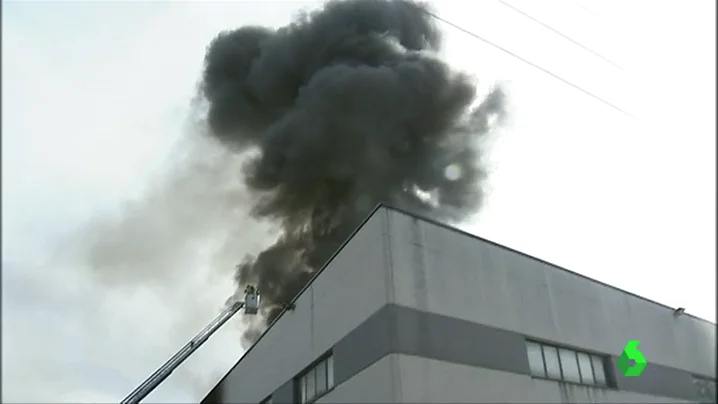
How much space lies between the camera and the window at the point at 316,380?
1052cm

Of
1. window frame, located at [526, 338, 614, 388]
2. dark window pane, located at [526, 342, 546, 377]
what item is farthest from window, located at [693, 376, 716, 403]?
dark window pane, located at [526, 342, 546, 377]

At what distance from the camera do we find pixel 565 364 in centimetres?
1052

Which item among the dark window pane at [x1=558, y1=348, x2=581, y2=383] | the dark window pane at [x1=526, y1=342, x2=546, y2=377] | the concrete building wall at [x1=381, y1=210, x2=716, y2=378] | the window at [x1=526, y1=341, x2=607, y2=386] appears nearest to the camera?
Result: the concrete building wall at [x1=381, y1=210, x2=716, y2=378]

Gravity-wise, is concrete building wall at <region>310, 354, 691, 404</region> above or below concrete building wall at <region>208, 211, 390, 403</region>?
below

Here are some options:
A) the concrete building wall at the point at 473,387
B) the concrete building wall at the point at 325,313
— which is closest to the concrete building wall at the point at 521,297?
the concrete building wall at the point at 325,313

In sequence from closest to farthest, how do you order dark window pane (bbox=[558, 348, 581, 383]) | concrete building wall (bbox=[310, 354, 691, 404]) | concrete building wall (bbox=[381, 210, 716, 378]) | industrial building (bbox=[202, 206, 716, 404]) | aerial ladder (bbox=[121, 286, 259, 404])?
concrete building wall (bbox=[310, 354, 691, 404]), industrial building (bbox=[202, 206, 716, 404]), concrete building wall (bbox=[381, 210, 716, 378]), dark window pane (bbox=[558, 348, 581, 383]), aerial ladder (bbox=[121, 286, 259, 404])

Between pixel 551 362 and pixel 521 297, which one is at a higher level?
pixel 521 297

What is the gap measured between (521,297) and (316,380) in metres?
4.28

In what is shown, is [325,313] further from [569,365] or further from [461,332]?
[569,365]

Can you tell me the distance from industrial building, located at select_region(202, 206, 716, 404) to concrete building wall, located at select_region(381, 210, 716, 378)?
2 cm

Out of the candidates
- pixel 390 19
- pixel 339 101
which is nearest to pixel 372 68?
pixel 339 101

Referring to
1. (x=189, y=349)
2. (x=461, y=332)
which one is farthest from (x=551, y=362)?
(x=189, y=349)

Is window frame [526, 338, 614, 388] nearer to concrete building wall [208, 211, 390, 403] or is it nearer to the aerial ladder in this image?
concrete building wall [208, 211, 390, 403]

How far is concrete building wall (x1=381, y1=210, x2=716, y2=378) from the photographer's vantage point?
9.36m
